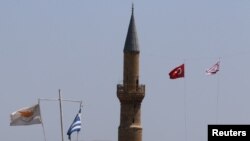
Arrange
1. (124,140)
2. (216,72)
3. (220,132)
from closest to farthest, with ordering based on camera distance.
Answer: (220,132) → (216,72) → (124,140)

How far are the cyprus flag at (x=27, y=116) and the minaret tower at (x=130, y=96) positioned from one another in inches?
1222

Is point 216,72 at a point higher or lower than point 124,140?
higher

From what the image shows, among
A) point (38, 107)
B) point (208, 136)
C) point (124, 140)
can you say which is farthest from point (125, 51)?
point (208, 136)

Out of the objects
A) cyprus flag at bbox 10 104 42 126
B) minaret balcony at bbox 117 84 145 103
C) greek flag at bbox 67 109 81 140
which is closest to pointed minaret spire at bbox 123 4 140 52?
minaret balcony at bbox 117 84 145 103

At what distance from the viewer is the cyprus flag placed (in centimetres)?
4369

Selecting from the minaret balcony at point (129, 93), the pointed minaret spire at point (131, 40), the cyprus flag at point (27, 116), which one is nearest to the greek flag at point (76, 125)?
the cyprus flag at point (27, 116)

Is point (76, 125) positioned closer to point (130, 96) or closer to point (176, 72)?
point (176, 72)

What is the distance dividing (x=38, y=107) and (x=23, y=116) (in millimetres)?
867

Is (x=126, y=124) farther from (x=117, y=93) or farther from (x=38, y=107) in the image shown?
(x=38, y=107)

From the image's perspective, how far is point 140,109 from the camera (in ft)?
247

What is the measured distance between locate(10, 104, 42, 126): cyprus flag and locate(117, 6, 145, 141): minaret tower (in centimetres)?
3105

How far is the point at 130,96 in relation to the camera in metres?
74.8

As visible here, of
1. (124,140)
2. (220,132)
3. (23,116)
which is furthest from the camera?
(124,140)

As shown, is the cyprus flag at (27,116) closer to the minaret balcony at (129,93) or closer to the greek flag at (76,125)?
the greek flag at (76,125)
